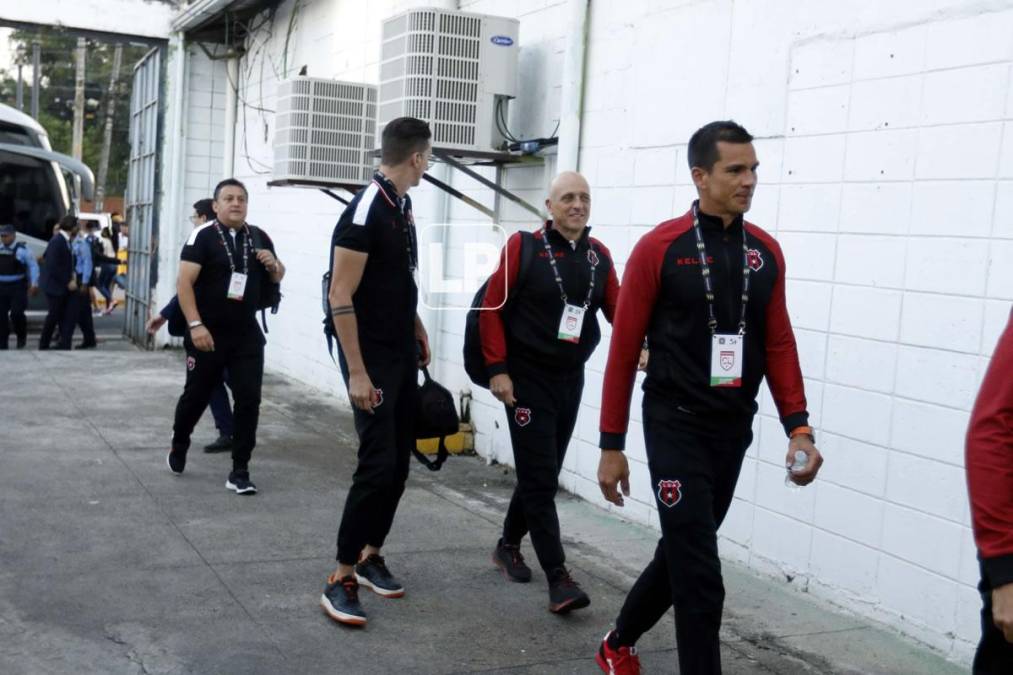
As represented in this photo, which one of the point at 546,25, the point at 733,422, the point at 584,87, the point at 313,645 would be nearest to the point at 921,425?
the point at 733,422

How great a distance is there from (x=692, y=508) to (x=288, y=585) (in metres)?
2.36

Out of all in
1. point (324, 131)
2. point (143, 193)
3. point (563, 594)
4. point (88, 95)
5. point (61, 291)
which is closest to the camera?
point (563, 594)

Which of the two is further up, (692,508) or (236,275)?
(236,275)

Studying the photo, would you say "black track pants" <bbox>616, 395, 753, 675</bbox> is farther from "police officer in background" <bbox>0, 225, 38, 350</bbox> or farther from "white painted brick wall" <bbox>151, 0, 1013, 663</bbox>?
"police officer in background" <bbox>0, 225, 38, 350</bbox>

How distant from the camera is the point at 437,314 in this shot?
9.54 meters

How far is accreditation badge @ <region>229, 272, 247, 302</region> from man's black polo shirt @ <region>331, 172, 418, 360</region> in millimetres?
2460

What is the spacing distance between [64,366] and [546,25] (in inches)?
291

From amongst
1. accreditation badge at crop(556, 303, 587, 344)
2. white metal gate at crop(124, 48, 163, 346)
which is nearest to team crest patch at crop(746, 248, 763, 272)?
accreditation badge at crop(556, 303, 587, 344)

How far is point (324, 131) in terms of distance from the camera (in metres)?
10.1

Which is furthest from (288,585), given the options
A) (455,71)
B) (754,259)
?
(455,71)

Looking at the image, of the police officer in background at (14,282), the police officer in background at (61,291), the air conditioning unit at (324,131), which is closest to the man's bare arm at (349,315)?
the air conditioning unit at (324,131)

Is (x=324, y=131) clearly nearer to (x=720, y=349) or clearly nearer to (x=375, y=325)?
(x=375, y=325)

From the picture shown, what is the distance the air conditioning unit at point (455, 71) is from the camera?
7973 millimetres

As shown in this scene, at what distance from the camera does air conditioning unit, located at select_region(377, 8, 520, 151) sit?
7.97 metres
